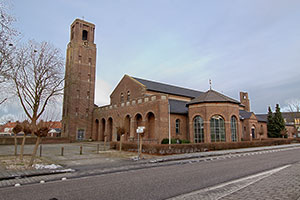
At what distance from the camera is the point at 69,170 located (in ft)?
35.1

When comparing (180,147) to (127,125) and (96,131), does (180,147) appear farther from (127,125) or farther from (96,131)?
(96,131)

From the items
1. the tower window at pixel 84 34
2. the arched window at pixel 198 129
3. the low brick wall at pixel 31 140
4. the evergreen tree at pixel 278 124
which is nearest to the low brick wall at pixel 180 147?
the arched window at pixel 198 129

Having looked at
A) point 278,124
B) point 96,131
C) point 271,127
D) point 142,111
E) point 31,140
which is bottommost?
point 31,140

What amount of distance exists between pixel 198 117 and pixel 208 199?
23646mm

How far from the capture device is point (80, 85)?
4247cm

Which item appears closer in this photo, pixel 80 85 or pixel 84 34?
pixel 80 85

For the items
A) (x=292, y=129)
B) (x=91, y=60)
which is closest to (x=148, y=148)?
(x=91, y=60)

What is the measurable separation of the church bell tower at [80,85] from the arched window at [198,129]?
78.9 feet

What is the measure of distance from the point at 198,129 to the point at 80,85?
26.6 metres

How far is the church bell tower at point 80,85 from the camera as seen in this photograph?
41031mm

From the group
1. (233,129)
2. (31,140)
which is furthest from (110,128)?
(233,129)

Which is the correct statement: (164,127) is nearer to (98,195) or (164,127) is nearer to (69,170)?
(69,170)

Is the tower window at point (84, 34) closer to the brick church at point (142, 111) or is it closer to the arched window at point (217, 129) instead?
the brick church at point (142, 111)

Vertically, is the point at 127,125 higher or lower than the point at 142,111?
lower
